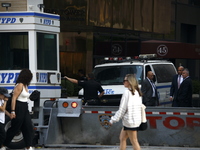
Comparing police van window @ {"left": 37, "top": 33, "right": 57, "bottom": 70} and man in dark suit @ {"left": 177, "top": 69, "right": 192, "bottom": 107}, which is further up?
police van window @ {"left": 37, "top": 33, "right": 57, "bottom": 70}

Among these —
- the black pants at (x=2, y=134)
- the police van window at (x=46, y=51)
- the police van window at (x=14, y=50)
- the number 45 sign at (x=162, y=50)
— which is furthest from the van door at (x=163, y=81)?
the number 45 sign at (x=162, y=50)

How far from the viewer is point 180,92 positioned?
14.0m

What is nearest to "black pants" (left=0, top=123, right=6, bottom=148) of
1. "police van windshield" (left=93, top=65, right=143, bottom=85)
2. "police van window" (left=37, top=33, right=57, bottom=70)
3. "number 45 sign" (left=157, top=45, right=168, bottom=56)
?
"police van window" (left=37, top=33, right=57, bottom=70)

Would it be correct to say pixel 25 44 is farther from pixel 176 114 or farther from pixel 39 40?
pixel 176 114

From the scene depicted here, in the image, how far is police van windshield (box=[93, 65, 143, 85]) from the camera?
15.9m

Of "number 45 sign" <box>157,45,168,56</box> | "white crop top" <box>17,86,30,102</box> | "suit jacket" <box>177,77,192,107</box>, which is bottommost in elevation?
"suit jacket" <box>177,77,192,107</box>

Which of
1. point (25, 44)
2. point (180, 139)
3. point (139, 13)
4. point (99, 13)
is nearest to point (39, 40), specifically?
point (25, 44)

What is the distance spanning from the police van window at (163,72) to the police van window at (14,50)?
219 inches

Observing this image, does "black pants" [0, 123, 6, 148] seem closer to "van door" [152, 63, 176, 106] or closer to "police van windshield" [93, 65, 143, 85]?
"police van windshield" [93, 65, 143, 85]

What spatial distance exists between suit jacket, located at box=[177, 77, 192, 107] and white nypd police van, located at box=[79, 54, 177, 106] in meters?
1.88

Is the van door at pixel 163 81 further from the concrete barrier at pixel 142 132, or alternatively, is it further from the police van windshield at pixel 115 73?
the concrete barrier at pixel 142 132

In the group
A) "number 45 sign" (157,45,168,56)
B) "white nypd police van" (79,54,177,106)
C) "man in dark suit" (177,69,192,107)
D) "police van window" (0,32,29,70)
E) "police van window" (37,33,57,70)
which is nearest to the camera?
"police van window" (0,32,29,70)

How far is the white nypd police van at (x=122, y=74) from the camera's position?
602 inches

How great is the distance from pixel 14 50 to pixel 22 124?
2714 mm
